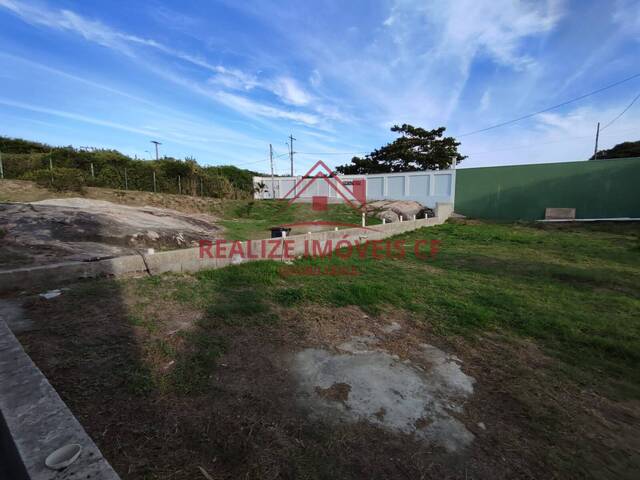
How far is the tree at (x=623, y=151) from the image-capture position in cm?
2678

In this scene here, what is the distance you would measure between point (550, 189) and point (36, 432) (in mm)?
19984

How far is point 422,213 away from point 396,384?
16221mm

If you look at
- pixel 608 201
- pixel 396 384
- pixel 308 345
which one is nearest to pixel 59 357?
pixel 308 345

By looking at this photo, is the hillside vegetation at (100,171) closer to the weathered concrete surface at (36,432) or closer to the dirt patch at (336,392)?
the weathered concrete surface at (36,432)

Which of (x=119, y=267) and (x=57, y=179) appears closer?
(x=119, y=267)

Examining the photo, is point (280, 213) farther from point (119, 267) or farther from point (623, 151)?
point (623, 151)

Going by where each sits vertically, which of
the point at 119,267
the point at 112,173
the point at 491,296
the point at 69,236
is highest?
the point at 112,173

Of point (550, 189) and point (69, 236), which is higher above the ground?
point (550, 189)

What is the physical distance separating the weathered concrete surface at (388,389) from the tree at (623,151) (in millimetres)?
37314

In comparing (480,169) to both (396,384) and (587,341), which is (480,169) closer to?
(587,341)

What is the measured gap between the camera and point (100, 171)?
15.9m

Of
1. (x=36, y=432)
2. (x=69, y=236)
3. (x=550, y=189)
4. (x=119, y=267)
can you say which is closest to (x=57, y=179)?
(x=69, y=236)

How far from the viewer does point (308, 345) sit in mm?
2889

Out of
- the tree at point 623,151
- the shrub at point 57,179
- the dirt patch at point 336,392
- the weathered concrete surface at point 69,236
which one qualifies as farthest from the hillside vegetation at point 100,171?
the tree at point 623,151
